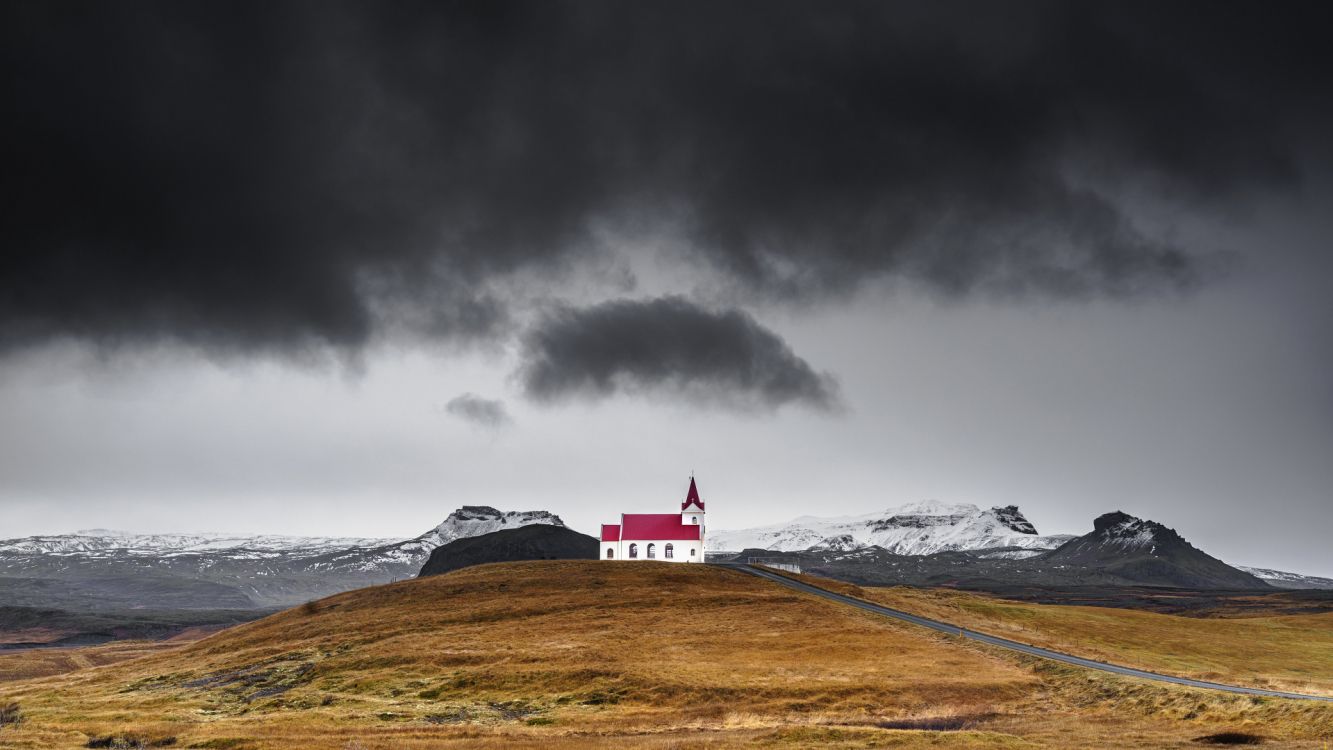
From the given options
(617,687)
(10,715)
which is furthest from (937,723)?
(10,715)

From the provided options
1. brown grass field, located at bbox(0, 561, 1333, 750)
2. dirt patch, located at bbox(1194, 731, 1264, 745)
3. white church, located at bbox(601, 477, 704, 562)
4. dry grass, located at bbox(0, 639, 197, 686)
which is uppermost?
white church, located at bbox(601, 477, 704, 562)

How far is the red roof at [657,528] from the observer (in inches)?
5620

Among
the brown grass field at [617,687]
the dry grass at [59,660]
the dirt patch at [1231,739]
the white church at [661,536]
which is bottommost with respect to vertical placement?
the dry grass at [59,660]

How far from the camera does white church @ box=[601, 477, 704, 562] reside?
466 feet

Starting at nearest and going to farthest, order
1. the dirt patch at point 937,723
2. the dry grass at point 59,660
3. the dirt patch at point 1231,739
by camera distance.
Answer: the dirt patch at point 1231,739
the dirt patch at point 937,723
the dry grass at point 59,660

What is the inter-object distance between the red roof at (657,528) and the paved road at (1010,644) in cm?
1424

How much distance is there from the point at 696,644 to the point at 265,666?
3783 centimetres

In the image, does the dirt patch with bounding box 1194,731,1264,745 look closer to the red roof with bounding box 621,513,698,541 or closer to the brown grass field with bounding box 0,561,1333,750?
the brown grass field with bounding box 0,561,1333,750

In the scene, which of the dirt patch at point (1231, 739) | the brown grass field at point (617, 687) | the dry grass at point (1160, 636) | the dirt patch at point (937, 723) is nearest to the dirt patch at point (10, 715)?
the brown grass field at point (617, 687)

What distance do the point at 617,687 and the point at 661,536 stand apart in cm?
7972

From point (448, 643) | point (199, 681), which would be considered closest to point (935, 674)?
point (448, 643)

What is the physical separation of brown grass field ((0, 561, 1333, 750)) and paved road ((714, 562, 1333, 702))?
10.9 feet

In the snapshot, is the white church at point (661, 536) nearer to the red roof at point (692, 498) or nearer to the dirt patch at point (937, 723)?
the red roof at point (692, 498)

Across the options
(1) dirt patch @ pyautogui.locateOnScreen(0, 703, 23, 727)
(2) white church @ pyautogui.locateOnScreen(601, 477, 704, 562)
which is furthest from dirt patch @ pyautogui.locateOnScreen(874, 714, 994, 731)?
(2) white church @ pyautogui.locateOnScreen(601, 477, 704, 562)
